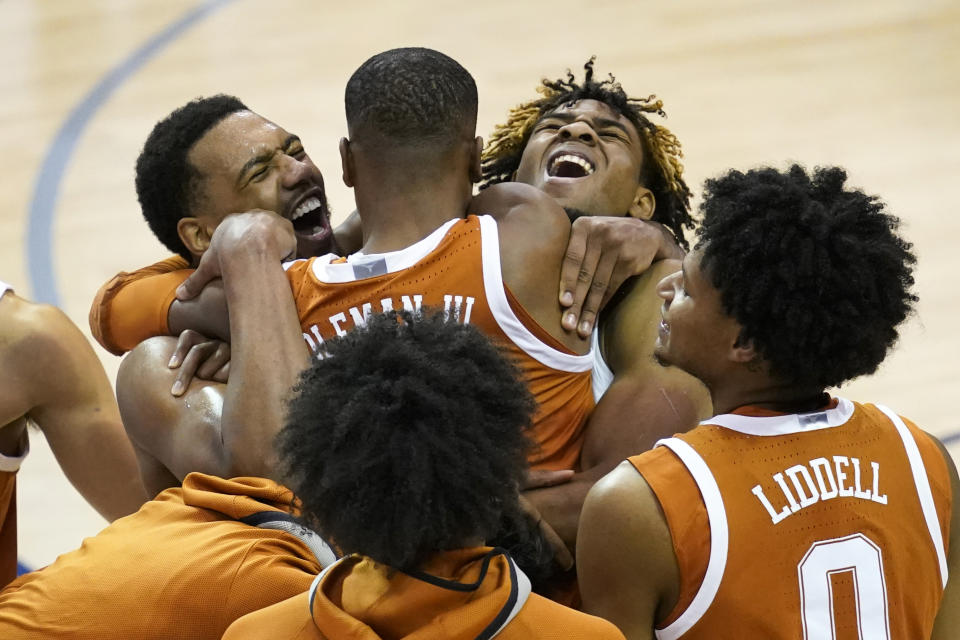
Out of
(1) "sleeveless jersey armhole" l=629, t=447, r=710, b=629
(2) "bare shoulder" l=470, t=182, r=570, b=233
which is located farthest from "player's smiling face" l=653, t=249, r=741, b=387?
(2) "bare shoulder" l=470, t=182, r=570, b=233

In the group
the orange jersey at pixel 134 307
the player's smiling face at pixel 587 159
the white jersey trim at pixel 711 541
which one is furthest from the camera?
the player's smiling face at pixel 587 159

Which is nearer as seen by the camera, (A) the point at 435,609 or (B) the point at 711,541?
(A) the point at 435,609

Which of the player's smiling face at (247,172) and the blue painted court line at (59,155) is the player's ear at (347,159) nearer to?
the player's smiling face at (247,172)

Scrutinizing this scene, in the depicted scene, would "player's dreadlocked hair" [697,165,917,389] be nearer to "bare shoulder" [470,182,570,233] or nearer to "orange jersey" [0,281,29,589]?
"bare shoulder" [470,182,570,233]

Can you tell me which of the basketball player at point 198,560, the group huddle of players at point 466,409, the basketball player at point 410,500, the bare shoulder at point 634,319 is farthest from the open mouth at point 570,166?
the basketball player at point 410,500

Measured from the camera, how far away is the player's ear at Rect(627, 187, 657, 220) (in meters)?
3.61

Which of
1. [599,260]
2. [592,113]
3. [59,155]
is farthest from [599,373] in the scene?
[59,155]

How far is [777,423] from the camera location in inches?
86.0

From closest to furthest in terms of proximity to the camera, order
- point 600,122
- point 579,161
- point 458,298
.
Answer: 1. point 458,298
2. point 579,161
3. point 600,122

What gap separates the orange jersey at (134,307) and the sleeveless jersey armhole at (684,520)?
4.63ft

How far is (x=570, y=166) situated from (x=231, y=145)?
2.88ft

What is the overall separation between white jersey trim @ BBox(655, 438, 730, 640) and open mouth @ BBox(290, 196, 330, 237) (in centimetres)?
139

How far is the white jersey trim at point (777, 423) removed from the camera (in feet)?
7.14

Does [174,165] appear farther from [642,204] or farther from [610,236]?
[642,204]
